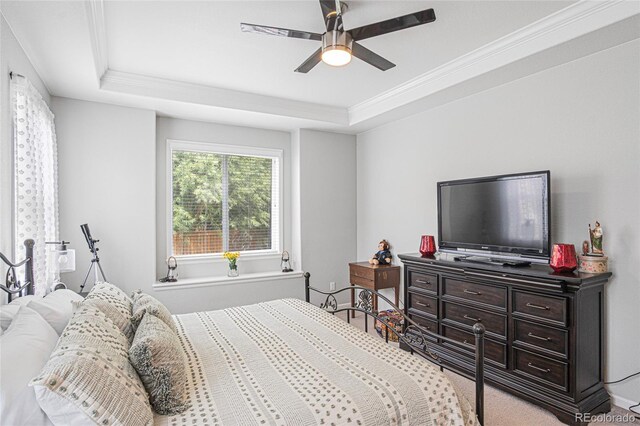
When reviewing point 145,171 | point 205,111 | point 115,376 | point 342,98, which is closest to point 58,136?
point 145,171

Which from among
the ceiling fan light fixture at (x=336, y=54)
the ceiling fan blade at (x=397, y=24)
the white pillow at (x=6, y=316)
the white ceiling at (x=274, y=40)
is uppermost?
the white ceiling at (x=274, y=40)

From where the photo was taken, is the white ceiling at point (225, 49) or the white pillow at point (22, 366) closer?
the white pillow at point (22, 366)

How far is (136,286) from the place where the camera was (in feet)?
13.4

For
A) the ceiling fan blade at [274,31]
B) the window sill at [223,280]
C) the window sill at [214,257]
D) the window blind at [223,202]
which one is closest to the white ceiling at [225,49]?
the ceiling fan blade at [274,31]

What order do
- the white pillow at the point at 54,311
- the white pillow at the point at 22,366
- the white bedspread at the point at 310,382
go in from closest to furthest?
the white pillow at the point at 22,366, the white bedspread at the point at 310,382, the white pillow at the point at 54,311

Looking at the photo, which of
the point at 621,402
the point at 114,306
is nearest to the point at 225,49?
the point at 114,306

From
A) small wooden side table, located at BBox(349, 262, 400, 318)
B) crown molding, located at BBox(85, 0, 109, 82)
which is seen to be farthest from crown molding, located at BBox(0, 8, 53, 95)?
small wooden side table, located at BBox(349, 262, 400, 318)

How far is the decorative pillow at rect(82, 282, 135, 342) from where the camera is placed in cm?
194

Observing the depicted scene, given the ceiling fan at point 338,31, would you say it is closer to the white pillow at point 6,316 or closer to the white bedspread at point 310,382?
the white bedspread at point 310,382

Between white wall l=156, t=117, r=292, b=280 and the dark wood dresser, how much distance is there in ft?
8.80

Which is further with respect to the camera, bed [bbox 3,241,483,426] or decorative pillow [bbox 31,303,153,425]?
bed [bbox 3,241,483,426]

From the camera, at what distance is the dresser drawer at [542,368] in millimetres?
2506

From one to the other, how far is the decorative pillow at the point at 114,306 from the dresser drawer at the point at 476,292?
2.61 meters

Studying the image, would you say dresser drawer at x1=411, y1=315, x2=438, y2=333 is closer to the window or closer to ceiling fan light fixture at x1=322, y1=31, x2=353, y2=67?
the window
